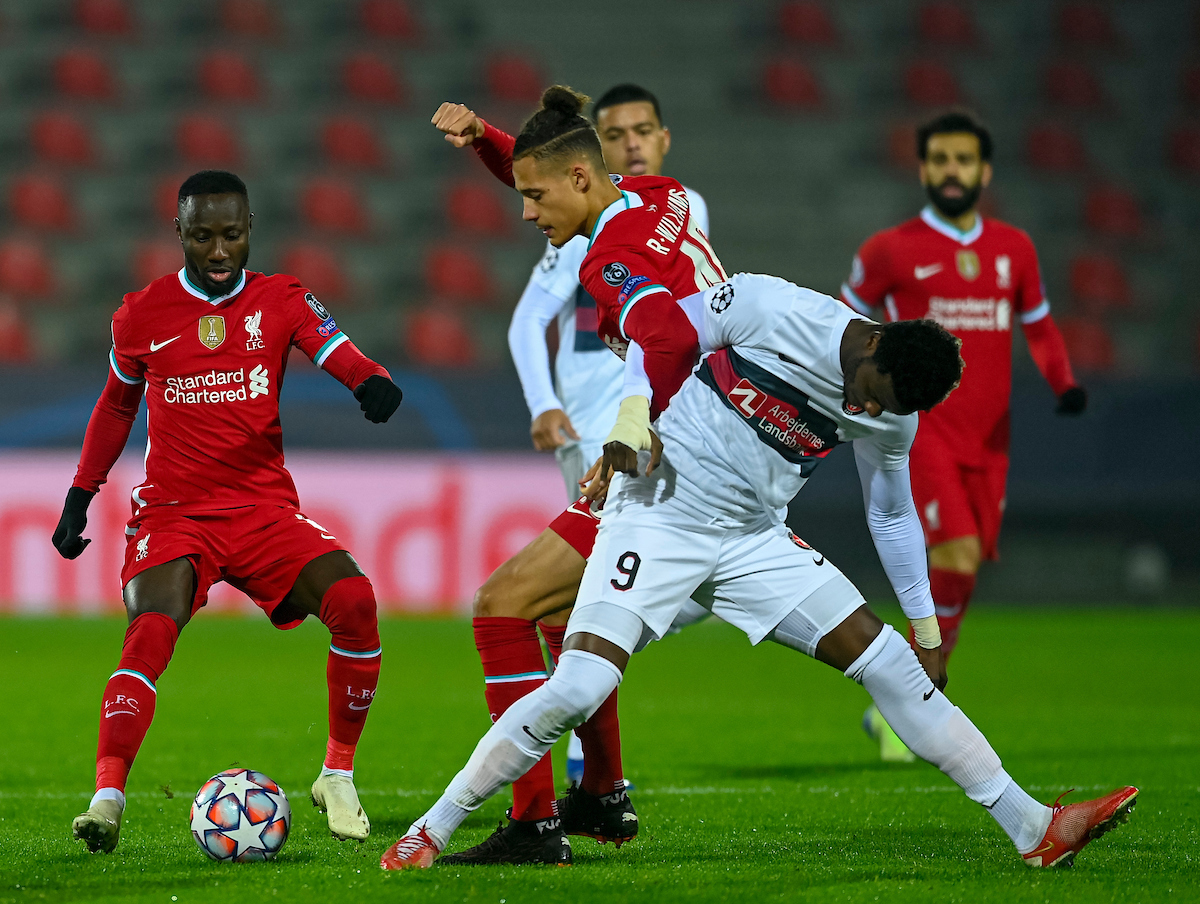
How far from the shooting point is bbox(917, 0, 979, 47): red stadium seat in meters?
18.6

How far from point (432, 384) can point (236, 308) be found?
23.7 feet

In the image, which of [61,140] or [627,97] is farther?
[61,140]

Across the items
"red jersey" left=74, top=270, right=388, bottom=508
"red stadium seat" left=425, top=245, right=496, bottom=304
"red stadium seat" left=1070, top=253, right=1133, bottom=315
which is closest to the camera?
"red jersey" left=74, top=270, right=388, bottom=508

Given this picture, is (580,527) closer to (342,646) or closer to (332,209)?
(342,646)

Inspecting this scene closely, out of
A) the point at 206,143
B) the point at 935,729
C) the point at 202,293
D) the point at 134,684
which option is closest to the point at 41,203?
the point at 206,143

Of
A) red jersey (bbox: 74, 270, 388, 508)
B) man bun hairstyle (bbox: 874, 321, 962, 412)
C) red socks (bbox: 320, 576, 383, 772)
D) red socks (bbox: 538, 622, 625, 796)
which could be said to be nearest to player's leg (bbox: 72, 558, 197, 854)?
red jersey (bbox: 74, 270, 388, 508)

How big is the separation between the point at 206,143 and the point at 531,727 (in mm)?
13972

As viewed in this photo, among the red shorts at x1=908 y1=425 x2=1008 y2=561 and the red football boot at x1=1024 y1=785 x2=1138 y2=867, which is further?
the red shorts at x1=908 y1=425 x2=1008 y2=561

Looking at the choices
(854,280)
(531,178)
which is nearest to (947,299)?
(854,280)

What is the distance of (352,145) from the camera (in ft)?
56.5

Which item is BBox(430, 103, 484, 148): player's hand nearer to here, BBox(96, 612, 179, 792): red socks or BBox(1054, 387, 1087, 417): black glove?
BBox(96, 612, 179, 792): red socks

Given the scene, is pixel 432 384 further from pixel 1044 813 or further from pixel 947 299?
pixel 1044 813

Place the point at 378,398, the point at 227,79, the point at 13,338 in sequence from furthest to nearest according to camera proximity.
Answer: the point at 227,79
the point at 13,338
the point at 378,398

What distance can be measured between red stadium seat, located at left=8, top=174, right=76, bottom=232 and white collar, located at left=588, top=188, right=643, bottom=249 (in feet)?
42.0
